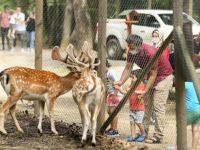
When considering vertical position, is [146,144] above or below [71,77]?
below

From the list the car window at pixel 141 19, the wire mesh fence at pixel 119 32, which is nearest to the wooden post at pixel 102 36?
the wire mesh fence at pixel 119 32

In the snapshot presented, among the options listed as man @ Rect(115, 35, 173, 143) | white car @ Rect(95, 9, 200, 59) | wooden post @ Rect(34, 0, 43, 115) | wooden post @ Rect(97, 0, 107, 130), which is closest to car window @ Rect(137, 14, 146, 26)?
white car @ Rect(95, 9, 200, 59)

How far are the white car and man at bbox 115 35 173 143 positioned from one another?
1.03 feet

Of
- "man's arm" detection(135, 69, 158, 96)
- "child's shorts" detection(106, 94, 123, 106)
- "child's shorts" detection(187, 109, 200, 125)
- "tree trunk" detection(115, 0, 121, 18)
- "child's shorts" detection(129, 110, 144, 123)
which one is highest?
"tree trunk" detection(115, 0, 121, 18)

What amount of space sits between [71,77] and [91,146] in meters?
1.14

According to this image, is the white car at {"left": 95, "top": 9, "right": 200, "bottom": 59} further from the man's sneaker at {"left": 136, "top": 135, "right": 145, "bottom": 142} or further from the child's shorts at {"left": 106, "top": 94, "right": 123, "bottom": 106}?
the man's sneaker at {"left": 136, "top": 135, "right": 145, "bottom": 142}

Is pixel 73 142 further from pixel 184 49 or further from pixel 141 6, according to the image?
pixel 184 49

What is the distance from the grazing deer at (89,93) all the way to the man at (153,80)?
0.70m

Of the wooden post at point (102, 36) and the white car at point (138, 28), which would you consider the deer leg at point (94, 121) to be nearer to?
the wooden post at point (102, 36)

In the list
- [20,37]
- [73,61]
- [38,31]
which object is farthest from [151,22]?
[20,37]

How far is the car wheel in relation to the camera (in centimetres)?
977

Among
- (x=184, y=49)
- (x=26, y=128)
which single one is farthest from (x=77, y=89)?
(x=184, y=49)

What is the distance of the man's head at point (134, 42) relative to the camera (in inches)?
348

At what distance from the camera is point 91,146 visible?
26.8 feet
